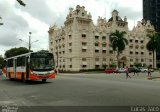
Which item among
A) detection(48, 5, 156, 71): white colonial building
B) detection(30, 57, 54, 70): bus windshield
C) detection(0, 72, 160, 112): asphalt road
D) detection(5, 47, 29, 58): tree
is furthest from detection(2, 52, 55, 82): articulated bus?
detection(5, 47, 29, 58): tree

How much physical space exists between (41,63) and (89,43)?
7314 cm

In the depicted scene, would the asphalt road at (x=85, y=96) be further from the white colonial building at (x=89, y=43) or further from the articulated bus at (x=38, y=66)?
the white colonial building at (x=89, y=43)

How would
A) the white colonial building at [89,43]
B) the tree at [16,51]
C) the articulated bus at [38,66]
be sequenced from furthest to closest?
the tree at [16,51]
the white colonial building at [89,43]
the articulated bus at [38,66]

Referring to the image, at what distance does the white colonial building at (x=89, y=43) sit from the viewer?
322 ft

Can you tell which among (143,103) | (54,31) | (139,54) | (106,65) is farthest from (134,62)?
(143,103)

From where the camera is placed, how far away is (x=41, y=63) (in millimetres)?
29219

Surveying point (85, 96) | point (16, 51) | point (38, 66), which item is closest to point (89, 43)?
point (16, 51)

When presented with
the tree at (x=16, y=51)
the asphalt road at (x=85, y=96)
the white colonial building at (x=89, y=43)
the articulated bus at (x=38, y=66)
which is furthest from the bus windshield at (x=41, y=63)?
the tree at (x=16, y=51)

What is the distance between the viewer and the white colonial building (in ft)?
322

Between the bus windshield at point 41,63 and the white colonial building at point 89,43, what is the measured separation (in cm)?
6741

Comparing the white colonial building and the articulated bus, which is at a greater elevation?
the white colonial building

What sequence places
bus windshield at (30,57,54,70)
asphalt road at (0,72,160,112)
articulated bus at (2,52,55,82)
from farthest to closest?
bus windshield at (30,57,54,70) → articulated bus at (2,52,55,82) → asphalt road at (0,72,160,112)

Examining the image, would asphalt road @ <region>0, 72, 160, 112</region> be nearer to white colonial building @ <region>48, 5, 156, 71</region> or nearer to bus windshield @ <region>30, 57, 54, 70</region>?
bus windshield @ <region>30, 57, 54, 70</region>

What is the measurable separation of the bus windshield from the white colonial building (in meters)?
67.4
